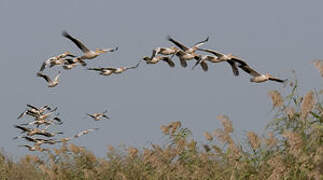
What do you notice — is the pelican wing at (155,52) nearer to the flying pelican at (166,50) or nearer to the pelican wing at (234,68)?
the flying pelican at (166,50)

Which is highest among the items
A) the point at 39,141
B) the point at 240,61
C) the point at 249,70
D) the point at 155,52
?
the point at 155,52

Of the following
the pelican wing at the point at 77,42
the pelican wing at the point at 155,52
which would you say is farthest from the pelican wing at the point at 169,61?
the pelican wing at the point at 77,42

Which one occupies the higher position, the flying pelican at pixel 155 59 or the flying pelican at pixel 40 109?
the flying pelican at pixel 155 59

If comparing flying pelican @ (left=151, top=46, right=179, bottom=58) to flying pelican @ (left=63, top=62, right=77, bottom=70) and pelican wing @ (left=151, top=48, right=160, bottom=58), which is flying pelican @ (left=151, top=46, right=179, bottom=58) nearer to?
pelican wing @ (left=151, top=48, right=160, bottom=58)

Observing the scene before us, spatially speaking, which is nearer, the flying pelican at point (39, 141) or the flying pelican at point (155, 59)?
the flying pelican at point (155, 59)

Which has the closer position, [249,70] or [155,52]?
[249,70]

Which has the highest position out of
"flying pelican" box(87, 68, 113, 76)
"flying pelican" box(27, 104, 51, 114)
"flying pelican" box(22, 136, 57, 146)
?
"flying pelican" box(87, 68, 113, 76)

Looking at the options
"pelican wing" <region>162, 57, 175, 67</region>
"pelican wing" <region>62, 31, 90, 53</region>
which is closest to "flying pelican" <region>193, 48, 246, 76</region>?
"pelican wing" <region>162, 57, 175, 67</region>

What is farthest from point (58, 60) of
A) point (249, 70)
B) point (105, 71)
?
point (249, 70)

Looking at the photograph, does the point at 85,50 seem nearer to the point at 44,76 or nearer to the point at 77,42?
the point at 77,42

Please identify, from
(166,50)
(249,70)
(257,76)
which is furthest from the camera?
(166,50)

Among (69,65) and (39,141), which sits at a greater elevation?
(69,65)

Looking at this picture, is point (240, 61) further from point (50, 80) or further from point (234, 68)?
point (50, 80)

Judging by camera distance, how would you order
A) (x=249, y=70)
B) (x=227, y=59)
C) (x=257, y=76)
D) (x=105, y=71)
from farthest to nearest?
1. (x=105, y=71)
2. (x=227, y=59)
3. (x=249, y=70)
4. (x=257, y=76)
